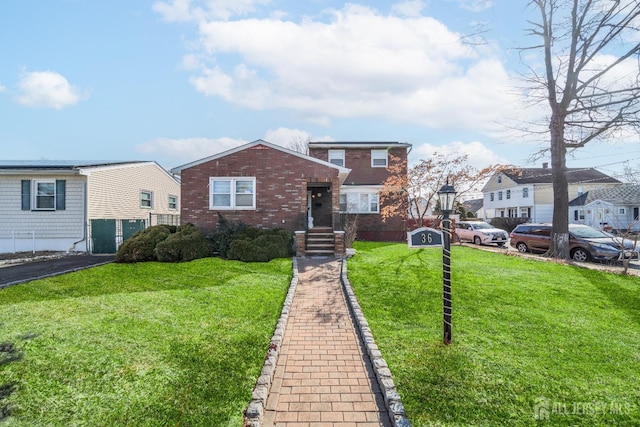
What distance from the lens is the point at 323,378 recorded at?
14.3ft

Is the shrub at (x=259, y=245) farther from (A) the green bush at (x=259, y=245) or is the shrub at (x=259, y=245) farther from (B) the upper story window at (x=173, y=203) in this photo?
(B) the upper story window at (x=173, y=203)

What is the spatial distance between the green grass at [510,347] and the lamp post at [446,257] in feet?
0.85

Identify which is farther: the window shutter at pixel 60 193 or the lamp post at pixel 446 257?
the window shutter at pixel 60 193

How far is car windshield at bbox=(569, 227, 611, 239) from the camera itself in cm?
1472

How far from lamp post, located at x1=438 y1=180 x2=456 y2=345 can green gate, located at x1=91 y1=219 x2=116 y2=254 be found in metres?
15.1

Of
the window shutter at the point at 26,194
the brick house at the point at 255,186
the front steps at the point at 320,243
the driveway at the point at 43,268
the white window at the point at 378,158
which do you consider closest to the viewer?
the driveway at the point at 43,268

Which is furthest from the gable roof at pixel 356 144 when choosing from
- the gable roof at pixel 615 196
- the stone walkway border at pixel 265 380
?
the gable roof at pixel 615 196

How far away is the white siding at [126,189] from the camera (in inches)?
611

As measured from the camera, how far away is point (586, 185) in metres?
40.6

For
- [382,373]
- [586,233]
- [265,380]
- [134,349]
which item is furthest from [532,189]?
[134,349]

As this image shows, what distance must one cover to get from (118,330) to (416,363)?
4738mm

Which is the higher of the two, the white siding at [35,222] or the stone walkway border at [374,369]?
the white siding at [35,222]

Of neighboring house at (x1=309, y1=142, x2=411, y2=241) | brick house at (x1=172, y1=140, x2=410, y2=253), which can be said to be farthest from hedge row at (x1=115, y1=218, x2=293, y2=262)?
neighboring house at (x1=309, y1=142, x2=411, y2=241)

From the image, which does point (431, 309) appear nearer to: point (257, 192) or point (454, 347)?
point (454, 347)
